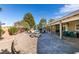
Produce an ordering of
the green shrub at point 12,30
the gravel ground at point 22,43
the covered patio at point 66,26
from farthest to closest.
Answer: the covered patio at point 66,26 → the green shrub at point 12,30 → the gravel ground at point 22,43

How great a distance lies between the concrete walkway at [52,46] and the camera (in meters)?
6.78

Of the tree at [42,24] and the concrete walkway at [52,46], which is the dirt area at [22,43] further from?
→ the tree at [42,24]

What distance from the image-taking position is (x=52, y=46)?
693 cm

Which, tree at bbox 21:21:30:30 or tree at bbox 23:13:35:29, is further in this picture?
tree at bbox 21:21:30:30

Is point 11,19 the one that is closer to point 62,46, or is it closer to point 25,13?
point 25,13

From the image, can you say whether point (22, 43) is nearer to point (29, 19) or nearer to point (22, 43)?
point (22, 43)

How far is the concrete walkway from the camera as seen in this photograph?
22.3ft

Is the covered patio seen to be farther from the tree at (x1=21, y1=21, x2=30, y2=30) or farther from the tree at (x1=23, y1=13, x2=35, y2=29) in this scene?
the tree at (x1=21, y1=21, x2=30, y2=30)

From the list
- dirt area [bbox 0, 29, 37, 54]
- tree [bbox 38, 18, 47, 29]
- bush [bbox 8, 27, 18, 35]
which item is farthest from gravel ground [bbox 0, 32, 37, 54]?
tree [bbox 38, 18, 47, 29]

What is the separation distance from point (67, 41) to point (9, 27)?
2514mm

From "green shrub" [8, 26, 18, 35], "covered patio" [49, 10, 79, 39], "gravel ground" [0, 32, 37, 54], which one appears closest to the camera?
"gravel ground" [0, 32, 37, 54]

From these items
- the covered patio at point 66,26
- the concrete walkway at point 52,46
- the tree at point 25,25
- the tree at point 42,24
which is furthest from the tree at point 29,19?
the covered patio at point 66,26
